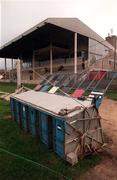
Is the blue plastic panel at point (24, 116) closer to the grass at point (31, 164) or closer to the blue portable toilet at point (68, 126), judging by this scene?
the grass at point (31, 164)

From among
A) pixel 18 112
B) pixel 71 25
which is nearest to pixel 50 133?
pixel 18 112

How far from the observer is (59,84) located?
907 cm

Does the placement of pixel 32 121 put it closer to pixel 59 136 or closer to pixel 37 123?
pixel 37 123

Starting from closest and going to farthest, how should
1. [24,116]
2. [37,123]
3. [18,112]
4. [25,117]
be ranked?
[37,123]
[25,117]
[24,116]
[18,112]

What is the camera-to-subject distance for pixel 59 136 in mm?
5035

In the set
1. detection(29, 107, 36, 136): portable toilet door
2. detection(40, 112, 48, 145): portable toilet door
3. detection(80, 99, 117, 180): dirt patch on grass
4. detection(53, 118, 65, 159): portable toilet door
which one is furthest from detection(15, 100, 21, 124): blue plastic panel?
detection(80, 99, 117, 180): dirt patch on grass

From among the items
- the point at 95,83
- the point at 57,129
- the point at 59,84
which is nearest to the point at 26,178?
the point at 57,129

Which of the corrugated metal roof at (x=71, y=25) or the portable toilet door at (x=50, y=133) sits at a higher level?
the corrugated metal roof at (x=71, y=25)

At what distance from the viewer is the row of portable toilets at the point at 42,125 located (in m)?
5.08

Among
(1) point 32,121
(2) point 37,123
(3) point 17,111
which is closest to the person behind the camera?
(2) point 37,123

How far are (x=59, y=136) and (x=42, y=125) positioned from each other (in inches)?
43.6

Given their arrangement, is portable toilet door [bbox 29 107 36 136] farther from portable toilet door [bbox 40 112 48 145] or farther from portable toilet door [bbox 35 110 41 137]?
portable toilet door [bbox 40 112 48 145]

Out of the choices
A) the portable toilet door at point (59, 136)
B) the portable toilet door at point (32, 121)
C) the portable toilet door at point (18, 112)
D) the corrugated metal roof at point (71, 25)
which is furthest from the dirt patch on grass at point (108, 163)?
the corrugated metal roof at point (71, 25)

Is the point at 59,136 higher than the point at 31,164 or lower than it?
higher
